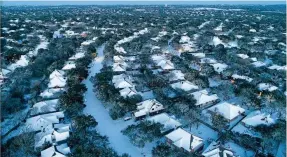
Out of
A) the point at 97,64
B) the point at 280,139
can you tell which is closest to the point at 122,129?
the point at 280,139

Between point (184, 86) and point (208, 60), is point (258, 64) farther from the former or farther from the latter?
point (184, 86)

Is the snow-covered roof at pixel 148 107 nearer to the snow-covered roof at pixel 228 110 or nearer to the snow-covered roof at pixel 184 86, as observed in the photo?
the snow-covered roof at pixel 228 110

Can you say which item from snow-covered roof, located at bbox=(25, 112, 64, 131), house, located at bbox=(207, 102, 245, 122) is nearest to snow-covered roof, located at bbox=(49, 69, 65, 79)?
snow-covered roof, located at bbox=(25, 112, 64, 131)

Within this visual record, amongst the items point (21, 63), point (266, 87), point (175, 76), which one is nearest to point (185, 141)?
point (175, 76)

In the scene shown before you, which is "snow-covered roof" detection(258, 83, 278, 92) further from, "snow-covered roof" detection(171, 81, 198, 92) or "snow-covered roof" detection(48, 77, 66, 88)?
"snow-covered roof" detection(48, 77, 66, 88)

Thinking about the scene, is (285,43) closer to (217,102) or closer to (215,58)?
(215,58)

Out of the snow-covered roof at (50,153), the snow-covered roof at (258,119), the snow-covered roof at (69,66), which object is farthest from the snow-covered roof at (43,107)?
the snow-covered roof at (258,119)
